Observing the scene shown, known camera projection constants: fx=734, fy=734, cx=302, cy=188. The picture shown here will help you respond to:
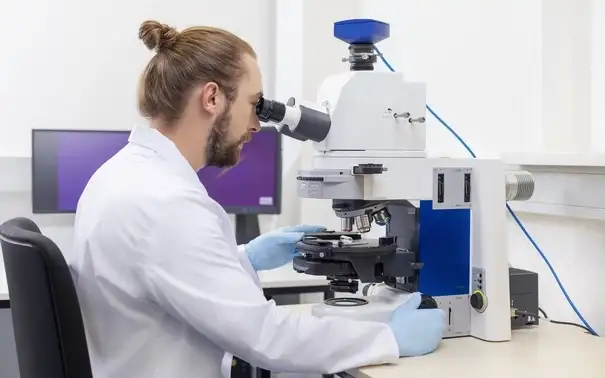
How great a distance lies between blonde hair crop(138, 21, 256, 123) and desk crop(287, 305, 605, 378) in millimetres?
598

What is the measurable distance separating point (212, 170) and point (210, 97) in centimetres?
140

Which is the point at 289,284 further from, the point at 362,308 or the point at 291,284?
the point at 362,308

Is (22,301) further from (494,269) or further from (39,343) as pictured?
(494,269)

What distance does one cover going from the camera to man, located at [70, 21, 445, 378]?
4.02 feet

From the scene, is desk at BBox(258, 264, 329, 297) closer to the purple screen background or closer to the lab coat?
the purple screen background

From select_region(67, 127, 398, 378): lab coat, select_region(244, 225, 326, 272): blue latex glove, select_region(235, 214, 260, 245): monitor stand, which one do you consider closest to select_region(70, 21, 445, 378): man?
select_region(67, 127, 398, 378): lab coat

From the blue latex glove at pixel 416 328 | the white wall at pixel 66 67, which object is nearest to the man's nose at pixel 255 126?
the blue latex glove at pixel 416 328

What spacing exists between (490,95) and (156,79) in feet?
3.45

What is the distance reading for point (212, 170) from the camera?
2781 millimetres

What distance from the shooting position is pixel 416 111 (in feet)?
4.83

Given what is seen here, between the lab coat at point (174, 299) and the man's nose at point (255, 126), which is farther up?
the man's nose at point (255, 126)

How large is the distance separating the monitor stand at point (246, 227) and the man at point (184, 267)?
1.47m

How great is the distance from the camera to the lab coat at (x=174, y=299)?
1222 millimetres

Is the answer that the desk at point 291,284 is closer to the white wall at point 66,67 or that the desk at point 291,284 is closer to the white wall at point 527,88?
the white wall at point 527,88
